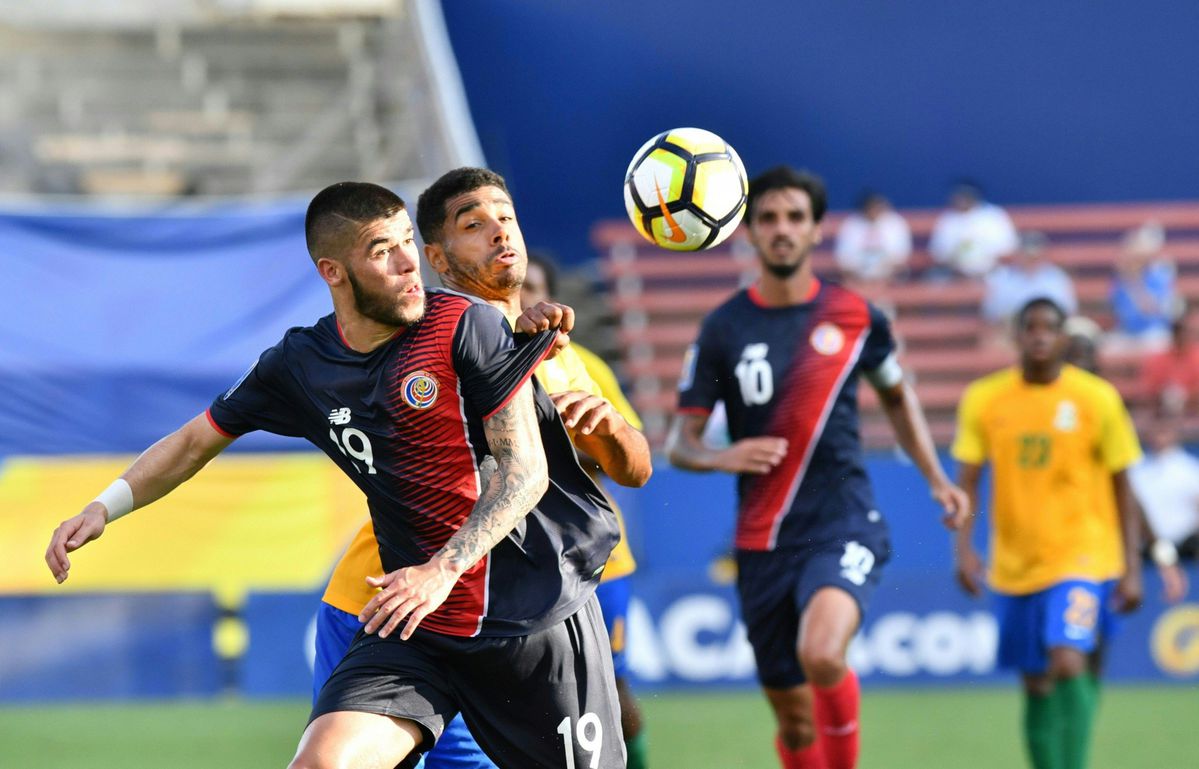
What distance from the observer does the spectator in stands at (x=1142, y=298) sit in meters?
17.8

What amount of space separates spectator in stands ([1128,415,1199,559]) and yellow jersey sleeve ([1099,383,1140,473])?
197 inches

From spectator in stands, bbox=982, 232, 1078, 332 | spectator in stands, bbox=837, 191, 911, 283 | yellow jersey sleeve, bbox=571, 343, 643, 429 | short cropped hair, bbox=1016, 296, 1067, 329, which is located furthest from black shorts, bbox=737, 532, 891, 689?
spectator in stands, bbox=837, 191, 911, 283

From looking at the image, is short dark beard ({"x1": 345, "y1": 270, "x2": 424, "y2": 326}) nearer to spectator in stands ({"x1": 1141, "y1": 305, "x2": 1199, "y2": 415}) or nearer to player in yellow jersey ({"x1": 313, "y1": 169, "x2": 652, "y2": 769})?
player in yellow jersey ({"x1": 313, "y1": 169, "x2": 652, "y2": 769})

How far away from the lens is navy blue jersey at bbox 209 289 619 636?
4758 millimetres

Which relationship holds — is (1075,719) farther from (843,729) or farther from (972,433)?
(972,433)

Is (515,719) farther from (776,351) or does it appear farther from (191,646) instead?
(191,646)

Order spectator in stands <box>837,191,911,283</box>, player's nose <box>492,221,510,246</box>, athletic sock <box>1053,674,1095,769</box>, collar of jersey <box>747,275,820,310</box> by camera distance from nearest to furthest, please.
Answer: player's nose <box>492,221,510,246</box> < collar of jersey <box>747,275,820,310</box> < athletic sock <box>1053,674,1095,769</box> < spectator in stands <box>837,191,911,283</box>

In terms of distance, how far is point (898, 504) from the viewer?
14.2 m

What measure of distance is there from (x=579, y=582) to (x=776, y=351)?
271 centimetres

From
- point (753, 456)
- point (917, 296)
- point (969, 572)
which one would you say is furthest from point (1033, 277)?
point (753, 456)

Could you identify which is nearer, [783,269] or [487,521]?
[487,521]

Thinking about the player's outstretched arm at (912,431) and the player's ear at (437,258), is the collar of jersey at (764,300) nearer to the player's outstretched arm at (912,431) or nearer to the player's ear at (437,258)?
the player's outstretched arm at (912,431)

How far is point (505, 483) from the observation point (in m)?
4.55

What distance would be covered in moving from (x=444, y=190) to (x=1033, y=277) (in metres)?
13.5
